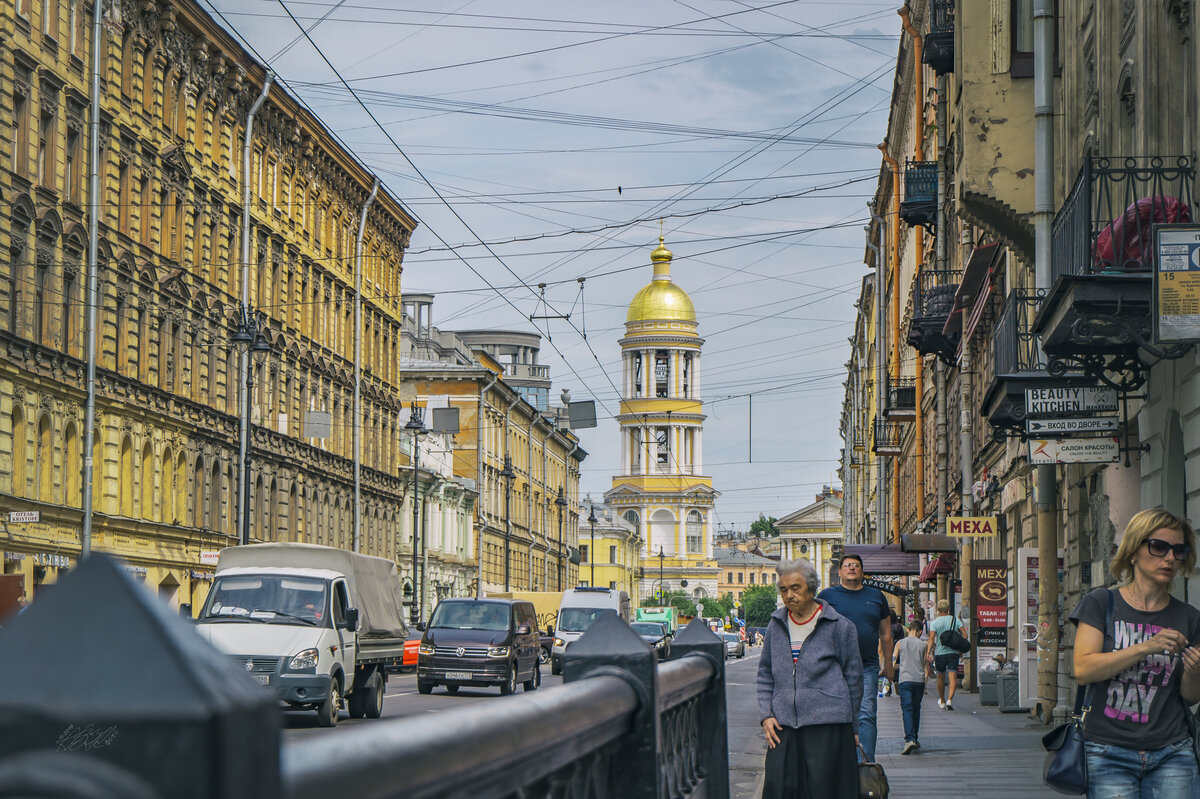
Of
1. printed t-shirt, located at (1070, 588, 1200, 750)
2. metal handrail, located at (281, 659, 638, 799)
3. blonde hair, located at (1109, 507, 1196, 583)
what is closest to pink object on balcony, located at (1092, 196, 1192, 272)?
blonde hair, located at (1109, 507, 1196, 583)

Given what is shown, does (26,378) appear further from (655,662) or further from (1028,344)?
(655,662)

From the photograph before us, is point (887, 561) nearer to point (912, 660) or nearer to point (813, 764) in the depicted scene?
point (912, 660)

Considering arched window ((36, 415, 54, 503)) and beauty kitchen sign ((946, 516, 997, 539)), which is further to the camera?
arched window ((36, 415, 54, 503))

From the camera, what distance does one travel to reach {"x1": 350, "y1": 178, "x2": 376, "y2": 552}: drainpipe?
63.9 meters

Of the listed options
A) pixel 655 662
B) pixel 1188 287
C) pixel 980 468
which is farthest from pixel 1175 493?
pixel 980 468

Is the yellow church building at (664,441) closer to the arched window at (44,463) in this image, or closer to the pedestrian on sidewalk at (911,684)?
the arched window at (44,463)

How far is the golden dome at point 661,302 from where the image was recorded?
174 meters

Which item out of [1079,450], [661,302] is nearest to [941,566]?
[1079,450]

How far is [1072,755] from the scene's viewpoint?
253 inches

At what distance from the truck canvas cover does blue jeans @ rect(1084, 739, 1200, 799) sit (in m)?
19.6

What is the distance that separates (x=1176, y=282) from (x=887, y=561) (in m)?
34.3

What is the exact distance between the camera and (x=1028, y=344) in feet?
64.2

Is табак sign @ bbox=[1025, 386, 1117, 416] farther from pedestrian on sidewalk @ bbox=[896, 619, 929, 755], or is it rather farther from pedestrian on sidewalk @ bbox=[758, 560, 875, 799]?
pedestrian on sidewalk @ bbox=[758, 560, 875, 799]

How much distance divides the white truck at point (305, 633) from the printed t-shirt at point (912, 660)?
A: 737cm
